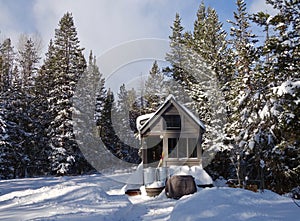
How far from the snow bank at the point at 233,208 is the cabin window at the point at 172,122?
11.2 meters

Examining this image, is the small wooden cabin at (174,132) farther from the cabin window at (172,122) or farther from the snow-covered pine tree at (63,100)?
the snow-covered pine tree at (63,100)

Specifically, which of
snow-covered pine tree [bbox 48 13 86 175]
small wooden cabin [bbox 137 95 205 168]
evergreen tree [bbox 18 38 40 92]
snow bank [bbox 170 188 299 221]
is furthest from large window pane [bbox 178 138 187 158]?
evergreen tree [bbox 18 38 40 92]

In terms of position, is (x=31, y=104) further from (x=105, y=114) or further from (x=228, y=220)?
(x=228, y=220)

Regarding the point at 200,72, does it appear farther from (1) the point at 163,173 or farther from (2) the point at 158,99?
(1) the point at 163,173

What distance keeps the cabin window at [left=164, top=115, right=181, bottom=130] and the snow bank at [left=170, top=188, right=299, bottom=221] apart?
11.2 meters

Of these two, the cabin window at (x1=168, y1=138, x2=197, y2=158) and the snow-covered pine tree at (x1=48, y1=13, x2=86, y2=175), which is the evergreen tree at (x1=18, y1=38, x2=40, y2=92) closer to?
the snow-covered pine tree at (x1=48, y1=13, x2=86, y2=175)

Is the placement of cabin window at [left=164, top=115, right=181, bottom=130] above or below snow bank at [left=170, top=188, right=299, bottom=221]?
above

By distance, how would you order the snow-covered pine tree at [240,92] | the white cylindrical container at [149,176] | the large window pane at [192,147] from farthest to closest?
the large window pane at [192,147] → the white cylindrical container at [149,176] → the snow-covered pine tree at [240,92]

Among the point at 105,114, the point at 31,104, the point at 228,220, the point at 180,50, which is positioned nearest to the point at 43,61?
the point at 31,104

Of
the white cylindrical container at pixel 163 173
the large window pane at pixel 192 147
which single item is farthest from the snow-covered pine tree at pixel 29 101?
the large window pane at pixel 192 147

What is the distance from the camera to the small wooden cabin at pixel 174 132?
19859 mm

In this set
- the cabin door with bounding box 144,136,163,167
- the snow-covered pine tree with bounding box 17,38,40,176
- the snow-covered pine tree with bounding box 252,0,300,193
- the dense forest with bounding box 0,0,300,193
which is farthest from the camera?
the snow-covered pine tree with bounding box 17,38,40,176

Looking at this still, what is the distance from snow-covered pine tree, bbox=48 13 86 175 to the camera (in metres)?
27.3

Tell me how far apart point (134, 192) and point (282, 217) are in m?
12.2
